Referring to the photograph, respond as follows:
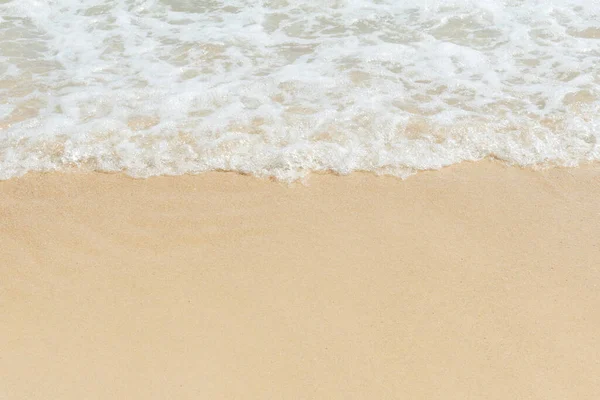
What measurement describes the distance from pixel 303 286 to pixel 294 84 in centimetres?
189

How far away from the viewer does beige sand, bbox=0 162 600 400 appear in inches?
100

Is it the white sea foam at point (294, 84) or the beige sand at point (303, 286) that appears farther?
the white sea foam at point (294, 84)

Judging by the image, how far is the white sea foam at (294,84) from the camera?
3758 millimetres

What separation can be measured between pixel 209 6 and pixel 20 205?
2.87 m

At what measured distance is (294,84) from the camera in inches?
173

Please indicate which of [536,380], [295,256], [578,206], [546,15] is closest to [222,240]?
[295,256]

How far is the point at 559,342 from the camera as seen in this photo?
2.69 meters

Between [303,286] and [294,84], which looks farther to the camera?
[294,84]

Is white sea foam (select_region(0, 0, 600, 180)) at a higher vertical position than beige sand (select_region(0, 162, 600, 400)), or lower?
higher

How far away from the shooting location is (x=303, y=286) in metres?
2.91

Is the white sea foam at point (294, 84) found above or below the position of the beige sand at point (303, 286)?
above

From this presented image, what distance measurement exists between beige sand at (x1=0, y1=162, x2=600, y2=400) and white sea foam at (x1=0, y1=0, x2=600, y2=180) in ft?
0.70

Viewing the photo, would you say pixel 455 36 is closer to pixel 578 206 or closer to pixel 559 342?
pixel 578 206

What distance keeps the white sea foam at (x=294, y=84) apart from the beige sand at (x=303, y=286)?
21cm
